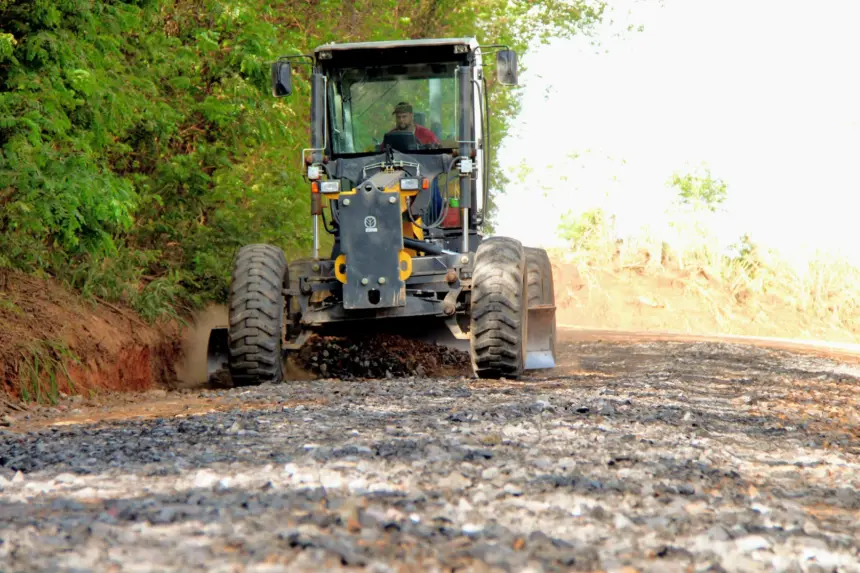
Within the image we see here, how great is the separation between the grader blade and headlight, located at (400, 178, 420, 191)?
169 centimetres

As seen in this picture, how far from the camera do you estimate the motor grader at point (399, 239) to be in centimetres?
934

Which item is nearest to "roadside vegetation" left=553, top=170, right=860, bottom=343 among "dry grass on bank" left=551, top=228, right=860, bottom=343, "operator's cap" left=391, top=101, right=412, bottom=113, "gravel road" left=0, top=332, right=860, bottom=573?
"dry grass on bank" left=551, top=228, right=860, bottom=343

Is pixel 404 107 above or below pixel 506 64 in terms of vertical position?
below

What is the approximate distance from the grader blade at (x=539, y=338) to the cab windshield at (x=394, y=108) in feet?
6.20

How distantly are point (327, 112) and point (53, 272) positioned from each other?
128 inches

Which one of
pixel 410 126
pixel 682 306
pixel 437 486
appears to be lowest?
pixel 682 306

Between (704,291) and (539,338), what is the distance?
68.4ft

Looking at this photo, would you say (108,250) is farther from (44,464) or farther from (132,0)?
(44,464)

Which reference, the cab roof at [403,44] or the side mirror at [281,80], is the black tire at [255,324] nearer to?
the side mirror at [281,80]

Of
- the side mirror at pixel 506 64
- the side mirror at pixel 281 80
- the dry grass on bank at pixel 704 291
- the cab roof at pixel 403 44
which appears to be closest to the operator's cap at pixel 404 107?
the cab roof at pixel 403 44

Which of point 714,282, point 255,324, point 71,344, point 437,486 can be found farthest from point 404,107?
point 714,282

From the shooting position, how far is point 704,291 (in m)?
30.0

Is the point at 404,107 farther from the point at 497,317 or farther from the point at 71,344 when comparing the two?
the point at 71,344

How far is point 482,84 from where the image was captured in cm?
1060
